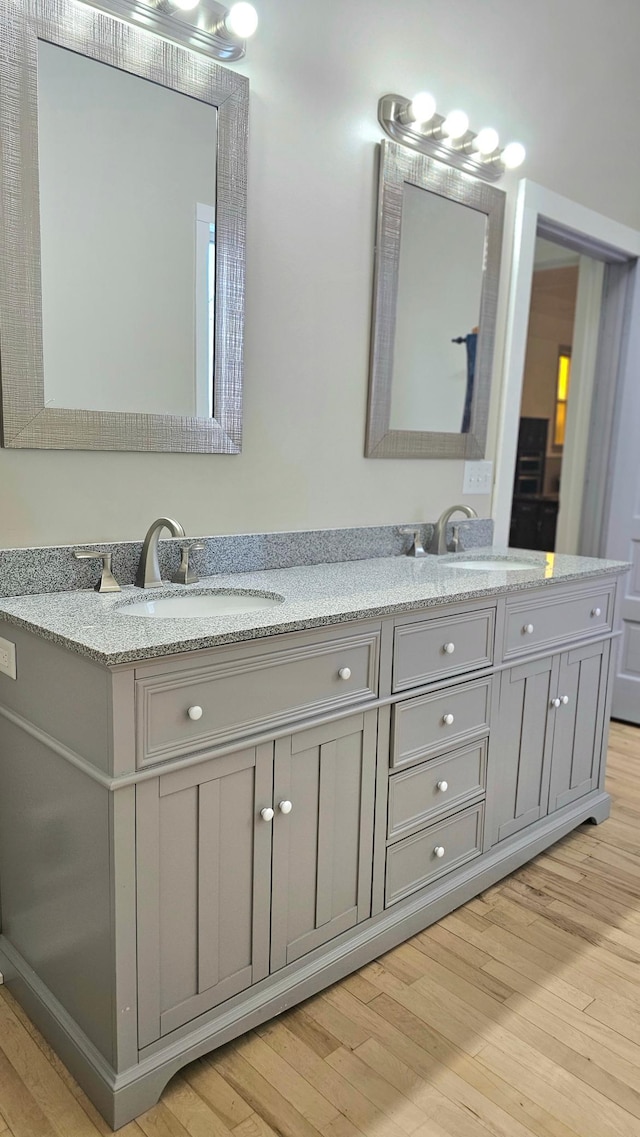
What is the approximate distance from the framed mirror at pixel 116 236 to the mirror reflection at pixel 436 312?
0.64 meters

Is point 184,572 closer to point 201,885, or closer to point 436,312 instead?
point 201,885

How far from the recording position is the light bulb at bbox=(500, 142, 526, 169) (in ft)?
8.64

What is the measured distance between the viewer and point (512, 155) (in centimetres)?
264

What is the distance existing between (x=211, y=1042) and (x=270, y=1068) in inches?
5.0

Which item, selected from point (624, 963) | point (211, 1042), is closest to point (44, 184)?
point (211, 1042)

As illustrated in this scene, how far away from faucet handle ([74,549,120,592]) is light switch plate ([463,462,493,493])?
1422 mm

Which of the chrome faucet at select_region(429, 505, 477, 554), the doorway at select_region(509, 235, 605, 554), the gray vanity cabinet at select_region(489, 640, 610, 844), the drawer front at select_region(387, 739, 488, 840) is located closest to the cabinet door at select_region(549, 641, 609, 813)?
the gray vanity cabinet at select_region(489, 640, 610, 844)

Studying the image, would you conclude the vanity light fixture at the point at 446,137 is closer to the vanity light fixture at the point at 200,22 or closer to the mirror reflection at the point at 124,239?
the vanity light fixture at the point at 200,22

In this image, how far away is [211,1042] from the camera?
1536mm

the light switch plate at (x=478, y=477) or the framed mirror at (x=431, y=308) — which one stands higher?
the framed mirror at (x=431, y=308)

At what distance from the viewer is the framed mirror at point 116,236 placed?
1.62m

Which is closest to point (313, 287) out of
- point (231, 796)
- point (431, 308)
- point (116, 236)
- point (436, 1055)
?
point (431, 308)

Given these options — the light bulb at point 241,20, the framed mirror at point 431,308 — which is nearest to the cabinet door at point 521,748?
the framed mirror at point 431,308

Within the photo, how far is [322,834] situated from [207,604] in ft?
1.86
